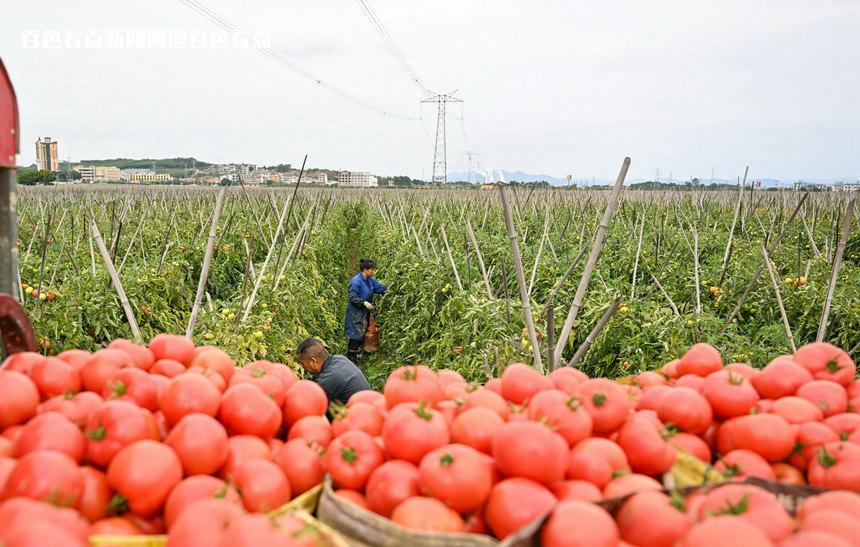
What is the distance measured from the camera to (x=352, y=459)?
1.85 meters

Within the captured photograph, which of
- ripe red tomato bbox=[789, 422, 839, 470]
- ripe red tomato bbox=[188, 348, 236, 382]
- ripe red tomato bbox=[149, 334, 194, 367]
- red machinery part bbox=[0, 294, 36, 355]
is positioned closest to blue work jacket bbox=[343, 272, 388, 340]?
ripe red tomato bbox=[149, 334, 194, 367]

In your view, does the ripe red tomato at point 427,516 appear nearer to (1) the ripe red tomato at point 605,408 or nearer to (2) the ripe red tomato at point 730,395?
(1) the ripe red tomato at point 605,408

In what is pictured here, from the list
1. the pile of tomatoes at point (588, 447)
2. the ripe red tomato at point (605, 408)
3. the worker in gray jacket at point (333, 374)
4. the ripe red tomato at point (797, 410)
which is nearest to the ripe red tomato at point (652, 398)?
the pile of tomatoes at point (588, 447)

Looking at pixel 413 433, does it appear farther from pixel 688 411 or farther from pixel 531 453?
pixel 688 411

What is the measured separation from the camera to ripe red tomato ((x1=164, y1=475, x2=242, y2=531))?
1609 millimetres

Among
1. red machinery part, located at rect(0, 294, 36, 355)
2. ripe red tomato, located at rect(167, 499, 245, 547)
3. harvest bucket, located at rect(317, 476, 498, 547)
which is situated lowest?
harvest bucket, located at rect(317, 476, 498, 547)

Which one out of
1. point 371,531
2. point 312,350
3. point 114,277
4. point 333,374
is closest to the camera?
point 371,531

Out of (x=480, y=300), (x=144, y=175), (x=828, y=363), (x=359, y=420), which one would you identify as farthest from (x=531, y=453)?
(x=144, y=175)

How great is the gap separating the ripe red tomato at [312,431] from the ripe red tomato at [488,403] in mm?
499

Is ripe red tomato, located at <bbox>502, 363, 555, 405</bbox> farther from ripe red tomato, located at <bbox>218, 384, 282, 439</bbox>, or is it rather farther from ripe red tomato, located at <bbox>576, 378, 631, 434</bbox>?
ripe red tomato, located at <bbox>218, 384, 282, 439</bbox>

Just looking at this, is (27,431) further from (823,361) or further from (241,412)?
(823,361)

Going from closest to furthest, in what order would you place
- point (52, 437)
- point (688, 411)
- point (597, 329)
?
point (52, 437), point (688, 411), point (597, 329)

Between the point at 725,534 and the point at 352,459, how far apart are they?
1.07m

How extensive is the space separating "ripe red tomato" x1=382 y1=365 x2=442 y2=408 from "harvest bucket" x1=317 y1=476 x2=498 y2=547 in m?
0.48
